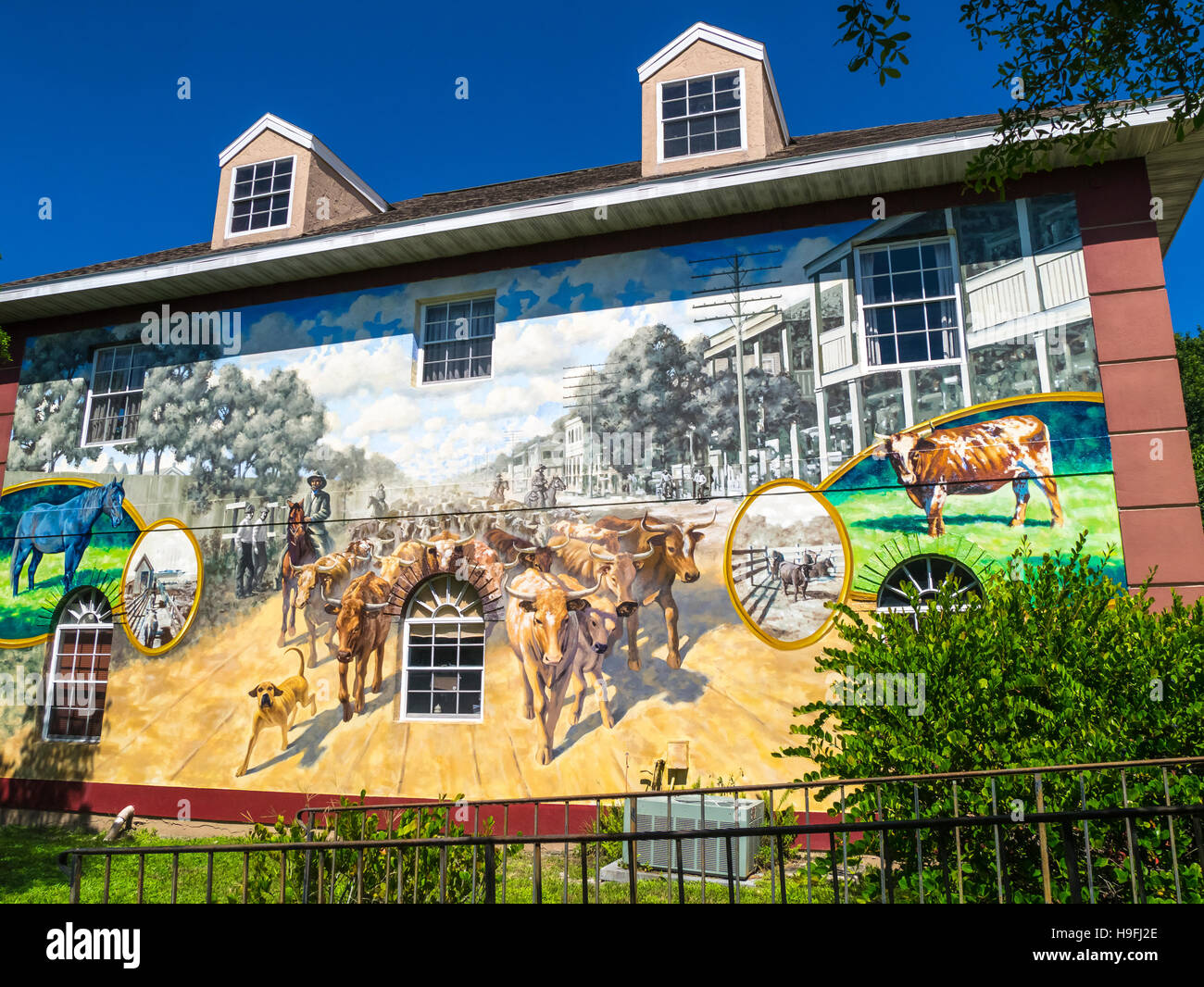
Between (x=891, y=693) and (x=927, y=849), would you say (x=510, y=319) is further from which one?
(x=927, y=849)

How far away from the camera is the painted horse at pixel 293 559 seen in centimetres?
1241

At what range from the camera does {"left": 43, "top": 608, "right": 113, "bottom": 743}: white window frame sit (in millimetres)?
13266

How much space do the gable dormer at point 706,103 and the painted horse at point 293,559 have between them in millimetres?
7216

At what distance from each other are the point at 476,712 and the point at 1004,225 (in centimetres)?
913

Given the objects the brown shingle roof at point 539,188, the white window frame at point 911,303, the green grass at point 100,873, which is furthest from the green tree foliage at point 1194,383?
the green grass at point 100,873

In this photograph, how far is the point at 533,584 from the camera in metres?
11.4

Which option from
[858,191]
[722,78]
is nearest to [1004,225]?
[858,191]

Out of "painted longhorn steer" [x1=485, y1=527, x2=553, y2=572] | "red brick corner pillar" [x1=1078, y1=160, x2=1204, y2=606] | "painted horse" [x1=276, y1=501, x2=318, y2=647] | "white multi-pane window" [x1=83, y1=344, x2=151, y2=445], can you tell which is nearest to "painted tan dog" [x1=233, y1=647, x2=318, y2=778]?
"painted horse" [x1=276, y1=501, x2=318, y2=647]

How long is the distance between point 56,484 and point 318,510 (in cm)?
535

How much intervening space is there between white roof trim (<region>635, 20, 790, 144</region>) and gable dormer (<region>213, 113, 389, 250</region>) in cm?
590

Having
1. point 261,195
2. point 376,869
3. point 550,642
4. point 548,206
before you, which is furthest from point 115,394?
point 376,869

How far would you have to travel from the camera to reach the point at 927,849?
5.62 metres

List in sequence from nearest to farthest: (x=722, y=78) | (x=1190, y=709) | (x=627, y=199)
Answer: (x=1190, y=709) → (x=627, y=199) → (x=722, y=78)

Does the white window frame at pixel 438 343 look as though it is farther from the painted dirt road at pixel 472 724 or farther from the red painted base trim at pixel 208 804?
the red painted base trim at pixel 208 804
